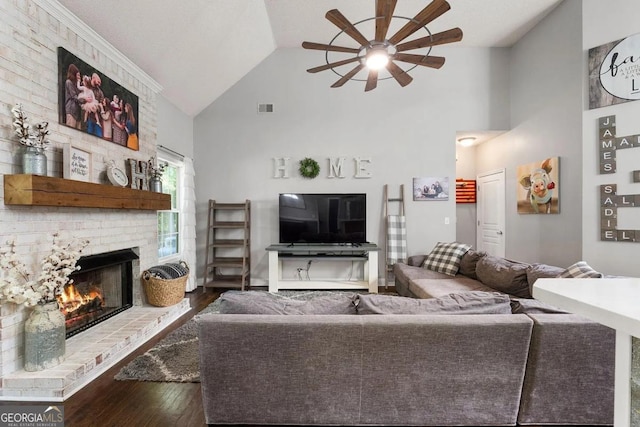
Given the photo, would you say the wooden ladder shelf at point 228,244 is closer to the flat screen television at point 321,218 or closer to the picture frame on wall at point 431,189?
the flat screen television at point 321,218

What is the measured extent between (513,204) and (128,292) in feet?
18.1

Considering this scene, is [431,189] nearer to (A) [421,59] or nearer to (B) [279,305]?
(A) [421,59]

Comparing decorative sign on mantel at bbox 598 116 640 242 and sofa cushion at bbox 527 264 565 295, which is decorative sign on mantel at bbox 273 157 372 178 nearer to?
sofa cushion at bbox 527 264 565 295

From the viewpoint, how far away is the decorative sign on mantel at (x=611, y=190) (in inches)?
130

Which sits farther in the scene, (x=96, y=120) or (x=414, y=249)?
(x=414, y=249)

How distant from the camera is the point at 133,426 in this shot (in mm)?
1761

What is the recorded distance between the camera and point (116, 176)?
294 centimetres

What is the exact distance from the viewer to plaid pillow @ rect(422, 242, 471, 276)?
3.93 metres

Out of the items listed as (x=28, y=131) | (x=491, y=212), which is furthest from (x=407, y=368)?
(x=491, y=212)

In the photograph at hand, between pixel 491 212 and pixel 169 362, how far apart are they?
17.6 ft

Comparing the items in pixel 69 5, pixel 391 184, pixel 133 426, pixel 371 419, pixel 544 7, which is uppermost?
pixel 544 7

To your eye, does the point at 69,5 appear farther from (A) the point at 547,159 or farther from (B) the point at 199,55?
(A) the point at 547,159

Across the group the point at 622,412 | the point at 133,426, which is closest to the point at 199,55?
the point at 133,426

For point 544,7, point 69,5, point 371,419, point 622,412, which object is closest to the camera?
point 622,412
